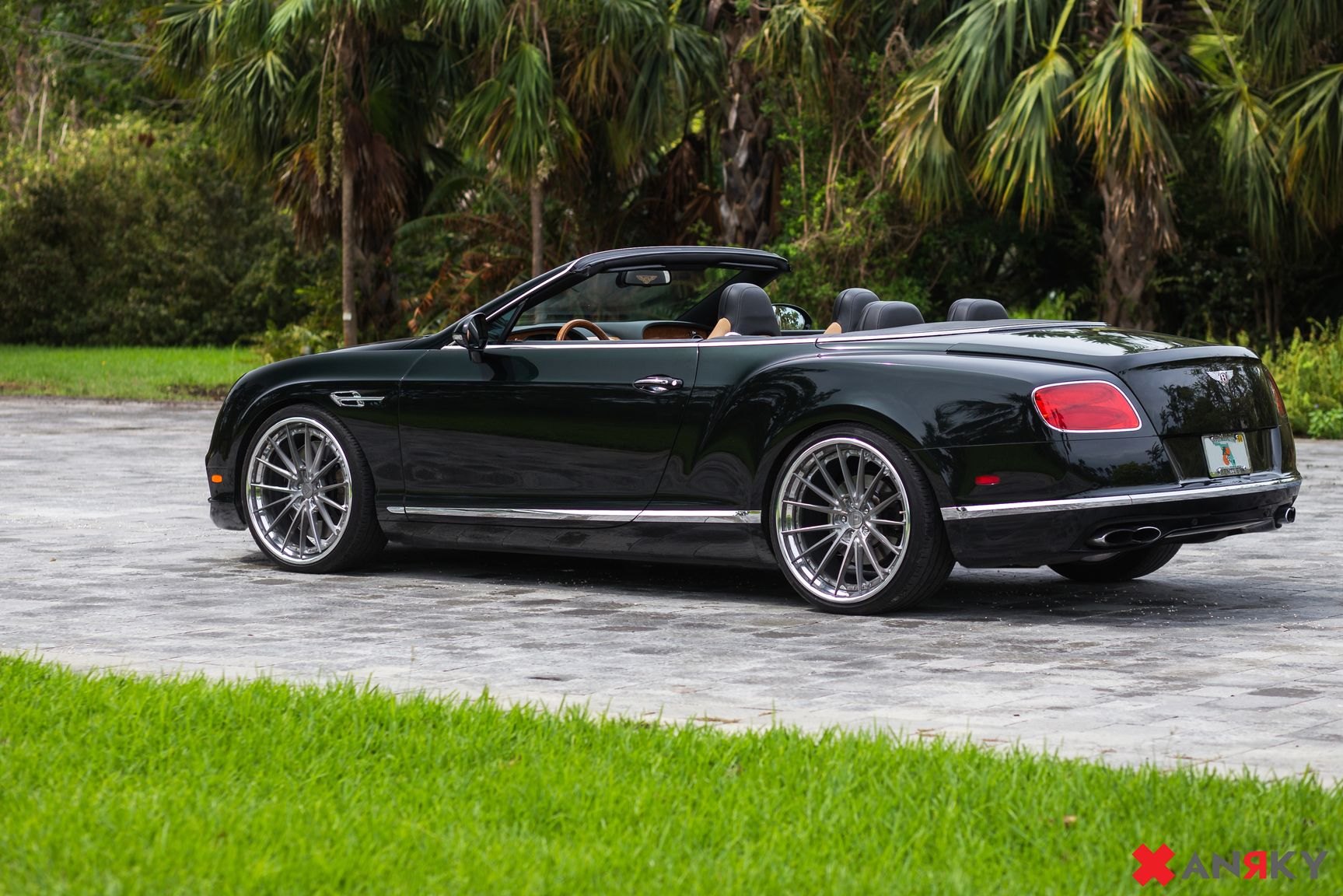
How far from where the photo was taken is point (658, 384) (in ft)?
25.7

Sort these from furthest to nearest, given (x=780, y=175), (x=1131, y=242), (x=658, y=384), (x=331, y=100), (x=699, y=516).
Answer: (x=780, y=175) → (x=331, y=100) → (x=1131, y=242) → (x=658, y=384) → (x=699, y=516)

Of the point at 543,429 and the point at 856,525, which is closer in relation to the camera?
the point at 856,525

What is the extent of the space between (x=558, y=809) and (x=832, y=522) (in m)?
3.38

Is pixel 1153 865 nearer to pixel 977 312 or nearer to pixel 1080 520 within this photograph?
pixel 1080 520

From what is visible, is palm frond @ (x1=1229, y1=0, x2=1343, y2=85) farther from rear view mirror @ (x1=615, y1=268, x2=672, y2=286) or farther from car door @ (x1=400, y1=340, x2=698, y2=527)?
car door @ (x1=400, y1=340, x2=698, y2=527)

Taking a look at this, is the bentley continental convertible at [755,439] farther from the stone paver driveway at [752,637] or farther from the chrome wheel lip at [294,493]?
the stone paver driveway at [752,637]

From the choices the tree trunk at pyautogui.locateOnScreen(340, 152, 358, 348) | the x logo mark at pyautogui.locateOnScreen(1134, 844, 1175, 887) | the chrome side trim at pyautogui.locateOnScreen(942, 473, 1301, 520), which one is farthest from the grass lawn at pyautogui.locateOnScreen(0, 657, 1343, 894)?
the tree trunk at pyautogui.locateOnScreen(340, 152, 358, 348)

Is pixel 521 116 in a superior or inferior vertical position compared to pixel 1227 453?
superior

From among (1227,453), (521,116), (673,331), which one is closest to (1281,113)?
(521,116)

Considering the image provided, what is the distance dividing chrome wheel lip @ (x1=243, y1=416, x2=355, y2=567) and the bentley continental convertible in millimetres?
11

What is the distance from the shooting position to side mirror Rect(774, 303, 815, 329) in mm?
8766

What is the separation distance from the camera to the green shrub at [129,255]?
3853cm

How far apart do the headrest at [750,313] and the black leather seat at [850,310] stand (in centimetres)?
38

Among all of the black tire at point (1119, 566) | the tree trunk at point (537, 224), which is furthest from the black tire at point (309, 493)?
the tree trunk at point (537, 224)
